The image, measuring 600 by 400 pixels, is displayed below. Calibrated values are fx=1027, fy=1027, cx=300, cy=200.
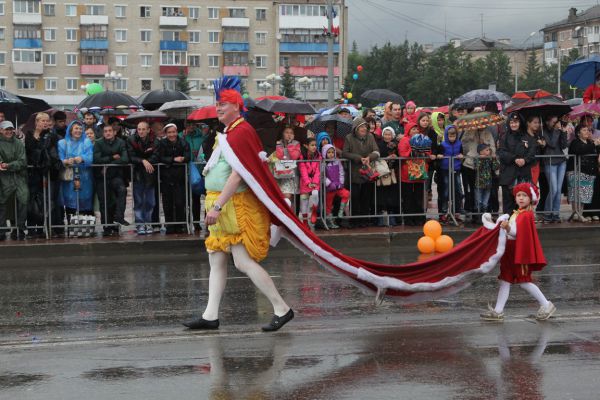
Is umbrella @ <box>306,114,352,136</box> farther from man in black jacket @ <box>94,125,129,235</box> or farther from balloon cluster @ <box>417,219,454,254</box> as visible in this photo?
man in black jacket @ <box>94,125,129,235</box>

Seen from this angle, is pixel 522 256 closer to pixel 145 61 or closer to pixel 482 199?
pixel 482 199

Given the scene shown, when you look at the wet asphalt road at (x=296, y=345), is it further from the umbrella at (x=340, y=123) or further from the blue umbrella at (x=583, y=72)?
the blue umbrella at (x=583, y=72)

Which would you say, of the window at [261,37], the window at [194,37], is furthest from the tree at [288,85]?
the window at [194,37]

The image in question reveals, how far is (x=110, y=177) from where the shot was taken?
52.7ft

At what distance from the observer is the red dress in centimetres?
920

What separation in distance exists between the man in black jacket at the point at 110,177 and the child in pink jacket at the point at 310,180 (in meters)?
2.81

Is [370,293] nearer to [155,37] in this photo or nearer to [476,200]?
[476,200]

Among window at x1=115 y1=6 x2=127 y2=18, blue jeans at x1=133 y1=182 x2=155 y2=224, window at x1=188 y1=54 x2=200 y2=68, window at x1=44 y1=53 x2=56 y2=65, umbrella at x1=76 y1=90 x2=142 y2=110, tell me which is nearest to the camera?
blue jeans at x1=133 y1=182 x2=155 y2=224

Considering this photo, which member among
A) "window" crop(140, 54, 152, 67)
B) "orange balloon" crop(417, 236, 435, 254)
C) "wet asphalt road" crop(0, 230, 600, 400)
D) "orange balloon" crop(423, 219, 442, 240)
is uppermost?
"window" crop(140, 54, 152, 67)

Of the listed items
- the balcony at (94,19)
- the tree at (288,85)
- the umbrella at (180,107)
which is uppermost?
the balcony at (94,19)

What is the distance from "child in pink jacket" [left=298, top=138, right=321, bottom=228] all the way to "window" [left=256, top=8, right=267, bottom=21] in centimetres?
10133

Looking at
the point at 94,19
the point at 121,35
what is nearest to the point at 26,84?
the point at 94,19

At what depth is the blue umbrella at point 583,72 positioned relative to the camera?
62.1 feet

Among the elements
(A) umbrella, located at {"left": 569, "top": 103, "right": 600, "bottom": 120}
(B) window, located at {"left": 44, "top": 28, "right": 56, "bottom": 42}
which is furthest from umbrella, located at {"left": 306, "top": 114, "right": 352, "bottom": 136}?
(B) window, located at {"left": 44, "top": 28, "right": 56, "bottom": 42}
